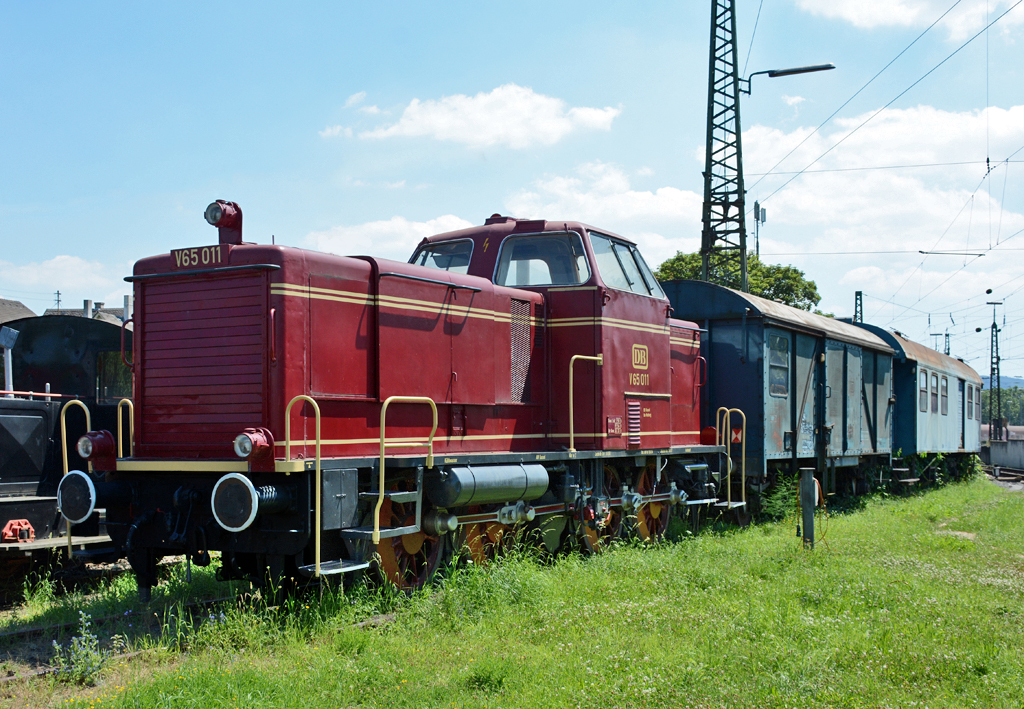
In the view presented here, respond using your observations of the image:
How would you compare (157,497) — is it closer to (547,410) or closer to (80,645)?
(80,645)

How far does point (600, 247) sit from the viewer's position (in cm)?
927

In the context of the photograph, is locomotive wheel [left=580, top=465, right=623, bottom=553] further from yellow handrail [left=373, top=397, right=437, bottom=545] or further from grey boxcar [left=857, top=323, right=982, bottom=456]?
grey boxcar [left=857, top=323, right=982, bottom=456]

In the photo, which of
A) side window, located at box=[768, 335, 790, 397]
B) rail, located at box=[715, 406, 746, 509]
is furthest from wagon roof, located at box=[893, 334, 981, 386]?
rail, located at box=[715, 406, 746, 509]

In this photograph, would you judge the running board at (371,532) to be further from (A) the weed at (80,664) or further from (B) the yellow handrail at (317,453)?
(A) the weed at (80,664)

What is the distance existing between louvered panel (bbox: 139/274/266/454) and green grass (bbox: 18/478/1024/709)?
153 cm

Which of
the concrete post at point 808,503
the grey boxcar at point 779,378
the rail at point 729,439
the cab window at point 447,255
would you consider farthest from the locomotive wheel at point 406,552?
the grey boxcar at point 779,378

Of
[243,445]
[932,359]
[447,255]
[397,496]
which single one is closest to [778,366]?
[447,255]

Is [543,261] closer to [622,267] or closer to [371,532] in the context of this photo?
[622,267]

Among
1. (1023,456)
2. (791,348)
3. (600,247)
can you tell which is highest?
(600,247)

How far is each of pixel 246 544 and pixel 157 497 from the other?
0.93m

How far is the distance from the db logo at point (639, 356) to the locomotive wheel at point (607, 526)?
117cm

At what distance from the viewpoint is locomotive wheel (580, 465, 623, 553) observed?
363 inches

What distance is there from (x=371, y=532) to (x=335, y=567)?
375mm

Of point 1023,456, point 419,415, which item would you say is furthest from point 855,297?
point 419,415
